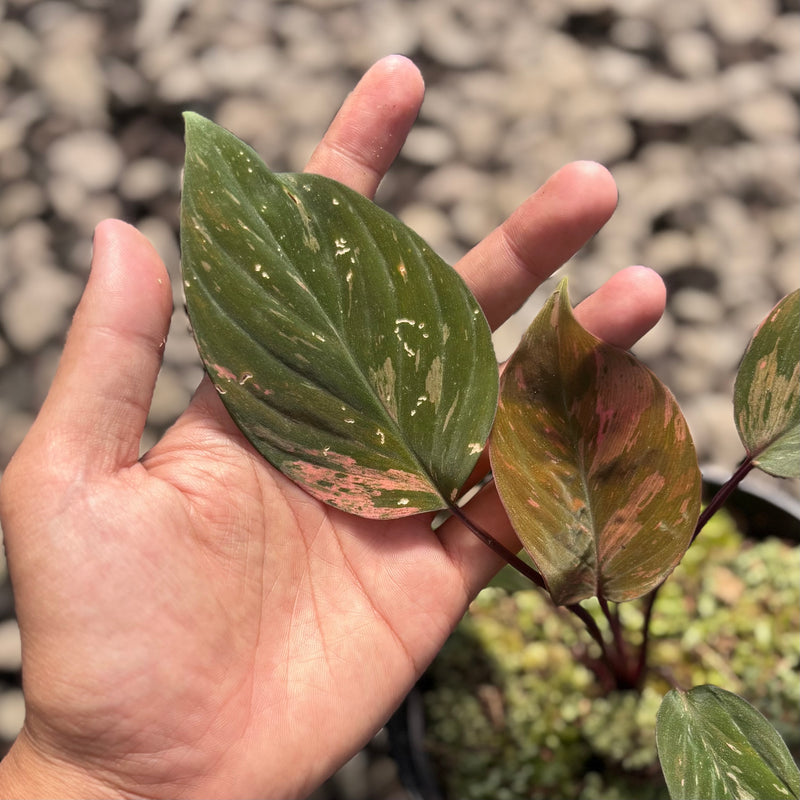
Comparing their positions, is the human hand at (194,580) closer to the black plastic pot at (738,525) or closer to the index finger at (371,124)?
the index finger at (371,124)

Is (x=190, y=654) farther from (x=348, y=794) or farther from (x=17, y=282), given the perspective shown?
(x=17, y=282)

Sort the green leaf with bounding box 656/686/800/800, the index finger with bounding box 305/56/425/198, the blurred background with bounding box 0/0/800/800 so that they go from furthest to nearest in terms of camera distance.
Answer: the blurred background with bounding box 0/0/800/800 → the index finger with bounding box 305/56/425/198 → the green leaf with bounding box 656/686/800/800

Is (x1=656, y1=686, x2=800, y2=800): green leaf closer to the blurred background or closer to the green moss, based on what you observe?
the green moss

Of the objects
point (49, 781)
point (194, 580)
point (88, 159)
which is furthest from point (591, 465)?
point (88, 159)

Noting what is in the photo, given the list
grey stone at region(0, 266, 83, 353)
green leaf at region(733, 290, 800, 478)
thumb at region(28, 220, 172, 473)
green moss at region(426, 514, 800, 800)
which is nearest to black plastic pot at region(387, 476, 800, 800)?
green moss at region(426, 514, 800, 800)

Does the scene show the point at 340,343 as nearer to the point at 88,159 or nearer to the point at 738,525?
the point at 738,525

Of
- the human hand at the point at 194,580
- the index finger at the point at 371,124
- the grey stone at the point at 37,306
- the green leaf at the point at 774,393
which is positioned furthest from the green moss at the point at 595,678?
the grey stone at the point at 37,306

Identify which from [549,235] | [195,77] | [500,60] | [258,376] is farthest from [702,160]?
[258,376]
